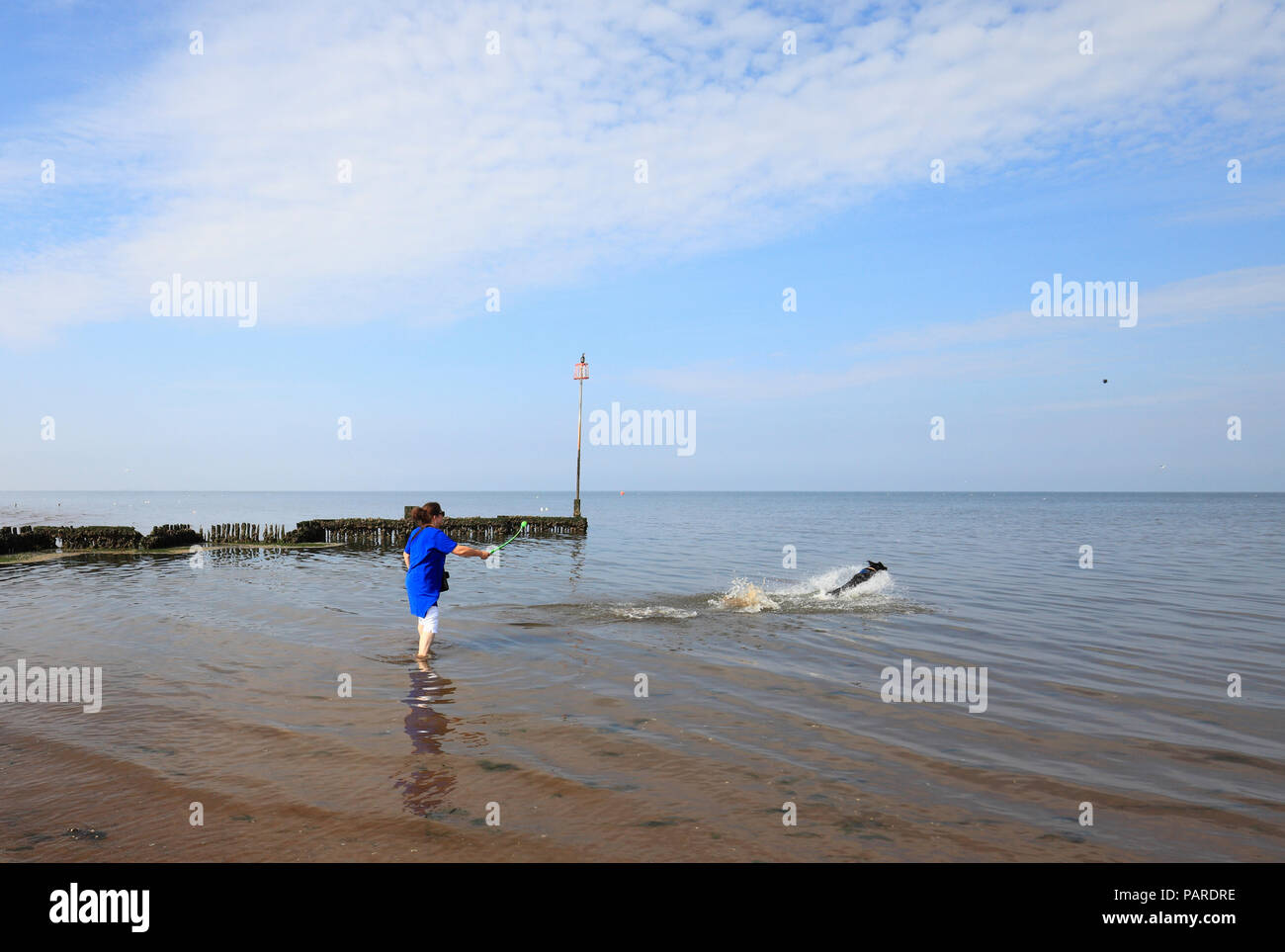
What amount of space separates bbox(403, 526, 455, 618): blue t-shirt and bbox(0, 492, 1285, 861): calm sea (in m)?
0.96

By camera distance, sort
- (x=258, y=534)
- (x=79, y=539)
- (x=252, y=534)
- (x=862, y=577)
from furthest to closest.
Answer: (x=258, y=534) → (x=252, y=534) → (x=79, y=539) → (x=862, y=577)

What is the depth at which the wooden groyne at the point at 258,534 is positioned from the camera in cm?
2579

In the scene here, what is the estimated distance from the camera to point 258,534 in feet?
100

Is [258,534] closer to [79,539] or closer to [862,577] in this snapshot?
[79,539]

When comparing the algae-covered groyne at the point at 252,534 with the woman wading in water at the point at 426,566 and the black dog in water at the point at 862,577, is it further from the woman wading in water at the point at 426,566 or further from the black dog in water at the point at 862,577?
the woman wading in water at the point at 426,566

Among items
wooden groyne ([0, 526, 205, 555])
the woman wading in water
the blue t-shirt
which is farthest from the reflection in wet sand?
wooden groyne ([0, 526, 205, 555])

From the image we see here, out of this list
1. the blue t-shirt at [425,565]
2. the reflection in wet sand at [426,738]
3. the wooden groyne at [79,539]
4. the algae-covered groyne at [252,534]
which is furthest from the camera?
the algae-covered groyne at [252,534]

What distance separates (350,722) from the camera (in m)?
7.31

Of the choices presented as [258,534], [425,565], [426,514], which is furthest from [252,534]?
[425,565]

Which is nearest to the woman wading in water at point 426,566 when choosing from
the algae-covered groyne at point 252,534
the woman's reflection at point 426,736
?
the woman's reflection at point 426,736

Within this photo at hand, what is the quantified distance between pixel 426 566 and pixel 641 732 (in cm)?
417

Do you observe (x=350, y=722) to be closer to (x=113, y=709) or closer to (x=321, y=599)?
(x=113, y=709)
